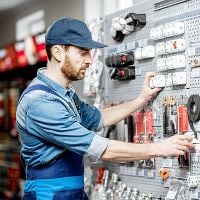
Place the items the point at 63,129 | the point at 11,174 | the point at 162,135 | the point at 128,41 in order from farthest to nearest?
1. the point at 11,174
2. the point at 128,41
3. the point at 162,135
4. the point at 63,129

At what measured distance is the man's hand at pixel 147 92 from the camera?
123 inches

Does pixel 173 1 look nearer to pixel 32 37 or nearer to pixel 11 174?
pixel 32 37

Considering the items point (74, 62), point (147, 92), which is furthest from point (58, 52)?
point (147, 92)

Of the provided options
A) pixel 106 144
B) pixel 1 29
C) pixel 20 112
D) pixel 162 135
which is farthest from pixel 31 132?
pixel 1 29

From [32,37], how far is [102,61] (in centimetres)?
315

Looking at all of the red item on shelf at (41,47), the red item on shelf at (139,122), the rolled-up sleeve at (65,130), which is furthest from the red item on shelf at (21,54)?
the rolled-up sleeve at (65,130)

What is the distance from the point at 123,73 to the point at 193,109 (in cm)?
77

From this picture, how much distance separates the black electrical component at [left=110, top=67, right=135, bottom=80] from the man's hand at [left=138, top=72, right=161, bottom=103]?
230 millimetres

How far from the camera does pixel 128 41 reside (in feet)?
11.3

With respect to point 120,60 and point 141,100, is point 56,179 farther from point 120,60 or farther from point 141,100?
point 120,60

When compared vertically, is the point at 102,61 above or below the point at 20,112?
above

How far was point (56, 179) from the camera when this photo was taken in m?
2.87

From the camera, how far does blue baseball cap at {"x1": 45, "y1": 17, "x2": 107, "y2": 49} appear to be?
2.81 m

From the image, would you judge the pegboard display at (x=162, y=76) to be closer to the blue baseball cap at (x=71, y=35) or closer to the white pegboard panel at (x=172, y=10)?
the white pegboard panel at (x=172, y=10)
